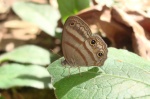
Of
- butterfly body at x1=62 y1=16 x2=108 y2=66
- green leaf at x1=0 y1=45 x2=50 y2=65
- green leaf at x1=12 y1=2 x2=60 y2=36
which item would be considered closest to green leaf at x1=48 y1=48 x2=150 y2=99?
butterfly body at x1=62 y1=16 x2=108 y2=66

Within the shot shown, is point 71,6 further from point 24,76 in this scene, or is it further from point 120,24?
point 24,76

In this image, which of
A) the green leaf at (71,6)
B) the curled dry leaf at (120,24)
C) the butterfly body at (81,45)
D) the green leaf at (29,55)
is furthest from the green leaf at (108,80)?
the green leaf at (71,6)

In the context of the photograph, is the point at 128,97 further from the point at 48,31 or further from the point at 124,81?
the point at 48,31

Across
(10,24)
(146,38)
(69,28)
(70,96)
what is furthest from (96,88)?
(10,24)

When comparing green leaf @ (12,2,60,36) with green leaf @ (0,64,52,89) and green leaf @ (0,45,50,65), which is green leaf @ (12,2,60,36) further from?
green leaf @ (0,64,52,89)

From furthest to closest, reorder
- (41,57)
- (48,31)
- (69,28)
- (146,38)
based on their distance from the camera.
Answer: (48,31) < (41,57) < (146,38) < (69,28)

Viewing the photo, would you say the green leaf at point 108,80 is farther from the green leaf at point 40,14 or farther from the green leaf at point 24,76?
the green leaf at point 40,14
